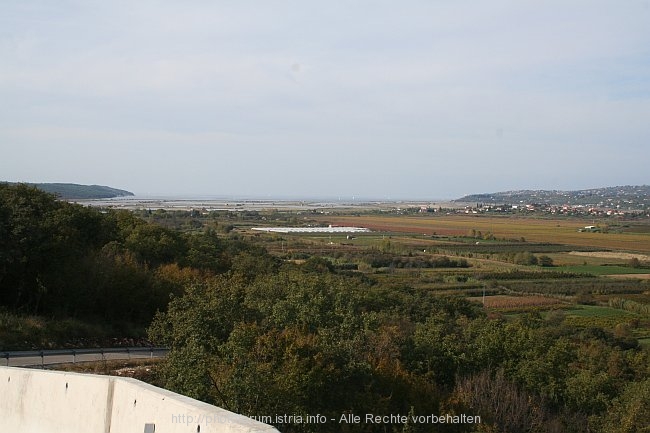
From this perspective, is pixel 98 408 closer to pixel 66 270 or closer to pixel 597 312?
pixel 66 270

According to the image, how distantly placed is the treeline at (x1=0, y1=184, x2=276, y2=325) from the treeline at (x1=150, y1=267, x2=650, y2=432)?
15.7 ft

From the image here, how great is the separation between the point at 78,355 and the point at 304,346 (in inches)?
361

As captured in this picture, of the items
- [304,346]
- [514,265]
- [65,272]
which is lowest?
[514,265]

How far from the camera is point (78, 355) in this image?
20109 mm

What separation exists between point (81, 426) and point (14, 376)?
177 cm

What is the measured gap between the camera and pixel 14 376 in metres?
8.65

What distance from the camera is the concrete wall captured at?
6066mm

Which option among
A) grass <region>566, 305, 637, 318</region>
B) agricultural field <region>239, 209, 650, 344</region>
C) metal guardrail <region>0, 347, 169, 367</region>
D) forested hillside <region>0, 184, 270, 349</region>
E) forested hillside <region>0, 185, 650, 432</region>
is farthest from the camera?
agricultural field <region>239, 209, 650, 344</region>

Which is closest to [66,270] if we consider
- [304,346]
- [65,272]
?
[65,272]

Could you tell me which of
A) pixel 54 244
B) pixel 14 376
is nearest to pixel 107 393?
pixel 14 376

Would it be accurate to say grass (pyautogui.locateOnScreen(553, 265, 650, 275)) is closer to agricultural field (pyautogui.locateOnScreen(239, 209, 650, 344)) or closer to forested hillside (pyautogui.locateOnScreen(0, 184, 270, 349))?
agricultural field (pyautogui.locateOnScreen(239, 209, 650, 344))

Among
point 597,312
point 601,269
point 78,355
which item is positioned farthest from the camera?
point 601,269

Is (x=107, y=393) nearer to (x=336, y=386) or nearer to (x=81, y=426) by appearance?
(x=81, y=426)

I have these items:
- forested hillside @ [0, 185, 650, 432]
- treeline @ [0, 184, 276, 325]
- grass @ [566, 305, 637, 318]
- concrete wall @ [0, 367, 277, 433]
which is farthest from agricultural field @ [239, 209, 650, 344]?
concrete wall @ [0, 367, 277, 433]
